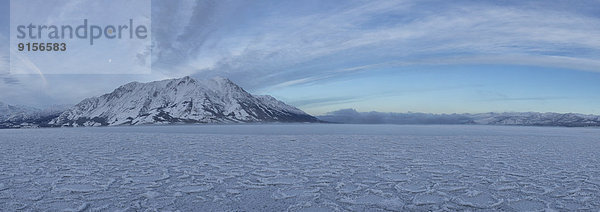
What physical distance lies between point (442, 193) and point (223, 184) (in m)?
6.46

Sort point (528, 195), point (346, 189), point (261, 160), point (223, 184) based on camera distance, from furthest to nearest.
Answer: point (261, 160)
point (223, 184)
point (346, 189)
point (528, 195)

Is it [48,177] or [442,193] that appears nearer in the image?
[442,193]

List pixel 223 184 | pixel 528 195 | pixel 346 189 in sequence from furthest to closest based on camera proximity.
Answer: pixel 223 184, pixel 346 189, pixel 528 195

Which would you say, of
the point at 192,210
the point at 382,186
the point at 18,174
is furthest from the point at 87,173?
the point at 382,186

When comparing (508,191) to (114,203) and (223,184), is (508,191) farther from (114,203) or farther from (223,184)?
(114,203)

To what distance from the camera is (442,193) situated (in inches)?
374

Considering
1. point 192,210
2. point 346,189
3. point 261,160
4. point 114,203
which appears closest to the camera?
point 192,210

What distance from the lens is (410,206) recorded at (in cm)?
816

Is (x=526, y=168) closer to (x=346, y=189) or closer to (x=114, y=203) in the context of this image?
(x=346, y=189)

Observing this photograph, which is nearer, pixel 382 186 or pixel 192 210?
pixel 192 210

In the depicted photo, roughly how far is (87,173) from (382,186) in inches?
414

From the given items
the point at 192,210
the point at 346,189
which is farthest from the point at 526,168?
the point at 192,210

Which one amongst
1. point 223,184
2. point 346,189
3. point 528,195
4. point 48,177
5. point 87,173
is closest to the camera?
point 528,195

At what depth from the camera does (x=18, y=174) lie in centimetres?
1229
